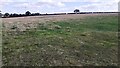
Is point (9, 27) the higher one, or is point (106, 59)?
point (9, 27)

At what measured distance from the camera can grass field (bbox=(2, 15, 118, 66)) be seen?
17.2m

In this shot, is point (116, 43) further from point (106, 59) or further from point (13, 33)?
point (13, 33)

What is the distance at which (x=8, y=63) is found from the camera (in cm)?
1681

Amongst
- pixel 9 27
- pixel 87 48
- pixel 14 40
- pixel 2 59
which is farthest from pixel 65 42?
pixel 9 27

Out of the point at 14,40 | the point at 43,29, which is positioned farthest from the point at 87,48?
the point at 43,29

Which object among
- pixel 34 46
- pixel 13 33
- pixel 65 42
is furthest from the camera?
pixel 13 33

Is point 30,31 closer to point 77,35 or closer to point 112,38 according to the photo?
point 77,35

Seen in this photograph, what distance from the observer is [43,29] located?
26.0 metres

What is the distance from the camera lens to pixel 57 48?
19281 millimetres

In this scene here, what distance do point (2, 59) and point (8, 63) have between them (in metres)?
0.73

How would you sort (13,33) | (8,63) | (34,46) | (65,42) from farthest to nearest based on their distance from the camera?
(13,33) < (65,42) < (34,46) < (8,63)

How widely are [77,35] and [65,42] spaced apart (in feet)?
10.6

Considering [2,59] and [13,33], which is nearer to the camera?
[2,59]

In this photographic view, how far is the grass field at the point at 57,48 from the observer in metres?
17.2
